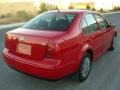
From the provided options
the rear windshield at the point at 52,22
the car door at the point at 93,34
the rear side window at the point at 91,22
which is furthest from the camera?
the rear side window at the point at 91,22

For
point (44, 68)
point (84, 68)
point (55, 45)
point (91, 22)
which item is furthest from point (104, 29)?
point (44, 68)

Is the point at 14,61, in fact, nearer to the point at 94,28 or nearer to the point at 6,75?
the point at 6,75

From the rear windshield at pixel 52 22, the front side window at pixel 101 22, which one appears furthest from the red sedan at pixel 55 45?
the front side window at pixel 101 22

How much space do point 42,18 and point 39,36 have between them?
1196 mm

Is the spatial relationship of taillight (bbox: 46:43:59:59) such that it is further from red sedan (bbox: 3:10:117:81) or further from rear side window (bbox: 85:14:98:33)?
rear side window (bbox: 85:14:98:33)

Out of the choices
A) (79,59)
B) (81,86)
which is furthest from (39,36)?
(81,86)

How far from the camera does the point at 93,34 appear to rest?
575 centimetres

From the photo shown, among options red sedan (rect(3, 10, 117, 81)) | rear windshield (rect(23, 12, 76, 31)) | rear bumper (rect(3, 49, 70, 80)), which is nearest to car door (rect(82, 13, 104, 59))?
red sedan (rect(3, 10, 117, 81))

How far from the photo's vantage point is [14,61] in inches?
195

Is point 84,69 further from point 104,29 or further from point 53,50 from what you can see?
point 104,29

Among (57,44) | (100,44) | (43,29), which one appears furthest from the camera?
(100,44)

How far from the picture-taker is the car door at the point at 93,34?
5484mm

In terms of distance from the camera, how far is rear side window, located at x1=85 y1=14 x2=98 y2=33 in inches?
224

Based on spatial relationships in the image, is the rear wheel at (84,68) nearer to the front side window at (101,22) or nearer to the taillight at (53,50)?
the taillight at (53,50)
